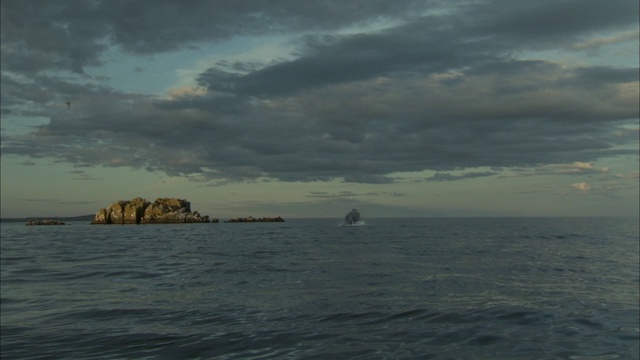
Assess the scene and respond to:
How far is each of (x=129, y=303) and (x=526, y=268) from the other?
2459cm

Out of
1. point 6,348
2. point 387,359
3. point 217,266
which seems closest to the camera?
point 387,359

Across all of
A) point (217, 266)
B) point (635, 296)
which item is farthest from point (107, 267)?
point (635, 296)

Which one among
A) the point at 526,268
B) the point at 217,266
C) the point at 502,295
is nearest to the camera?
the point at 502,295

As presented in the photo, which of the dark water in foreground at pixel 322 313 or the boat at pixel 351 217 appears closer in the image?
the dark water in foreground at pixel 322 313

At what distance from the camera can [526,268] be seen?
32.5 metres

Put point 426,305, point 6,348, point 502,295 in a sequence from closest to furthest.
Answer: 1. point 6,348
2. point 426,305
3. point 502,295

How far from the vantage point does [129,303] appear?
2011 centimetres

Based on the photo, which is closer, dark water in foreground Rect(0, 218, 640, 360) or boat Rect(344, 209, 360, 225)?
dark water in foreground Rect(0, 218, 640, 360)

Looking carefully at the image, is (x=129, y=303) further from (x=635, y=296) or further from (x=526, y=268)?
(x=526, y=268)

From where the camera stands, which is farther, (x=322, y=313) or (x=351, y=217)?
(x=351, y=217)

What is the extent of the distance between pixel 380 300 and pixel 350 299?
1252 mm

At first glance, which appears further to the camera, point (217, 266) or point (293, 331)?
point (217, 266)

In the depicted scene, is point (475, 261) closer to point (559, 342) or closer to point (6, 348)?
point (559, 342)

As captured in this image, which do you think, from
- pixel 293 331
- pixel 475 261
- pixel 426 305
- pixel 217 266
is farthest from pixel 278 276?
pixel 475 261
